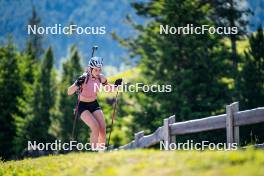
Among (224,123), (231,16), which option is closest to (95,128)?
(224,123)

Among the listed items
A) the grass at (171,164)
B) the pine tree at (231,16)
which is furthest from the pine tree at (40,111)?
the grass at (171,164)

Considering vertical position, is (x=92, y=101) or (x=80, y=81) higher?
(x=80, y=81)

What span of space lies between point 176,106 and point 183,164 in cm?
2621

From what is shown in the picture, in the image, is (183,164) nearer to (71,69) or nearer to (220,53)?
(220,53)

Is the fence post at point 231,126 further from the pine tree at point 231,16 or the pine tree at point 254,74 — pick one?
the pine tree at point 231,16

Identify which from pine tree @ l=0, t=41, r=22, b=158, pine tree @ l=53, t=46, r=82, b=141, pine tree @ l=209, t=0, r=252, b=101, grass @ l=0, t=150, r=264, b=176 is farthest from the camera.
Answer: pine tree @ l=53, t=46, r=82, b=141

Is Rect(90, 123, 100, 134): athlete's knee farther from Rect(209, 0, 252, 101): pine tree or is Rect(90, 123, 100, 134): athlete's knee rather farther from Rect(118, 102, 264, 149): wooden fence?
Rect(209, 0, 252, 101): pine tree

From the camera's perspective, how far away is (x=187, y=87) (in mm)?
34250

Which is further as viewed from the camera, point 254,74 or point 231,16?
point 231,16

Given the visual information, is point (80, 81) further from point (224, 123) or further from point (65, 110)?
point (65, 110)

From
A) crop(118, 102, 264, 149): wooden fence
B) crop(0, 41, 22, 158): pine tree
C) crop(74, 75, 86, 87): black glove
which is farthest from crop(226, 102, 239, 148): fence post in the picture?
crop(0, 41, 22, 158): pine tree

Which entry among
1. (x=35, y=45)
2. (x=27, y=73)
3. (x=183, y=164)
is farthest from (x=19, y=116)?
(x=183, y=164)

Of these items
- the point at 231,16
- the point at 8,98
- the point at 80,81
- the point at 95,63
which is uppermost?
the point at 231,16

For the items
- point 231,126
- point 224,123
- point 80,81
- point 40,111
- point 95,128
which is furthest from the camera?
point 40,111
